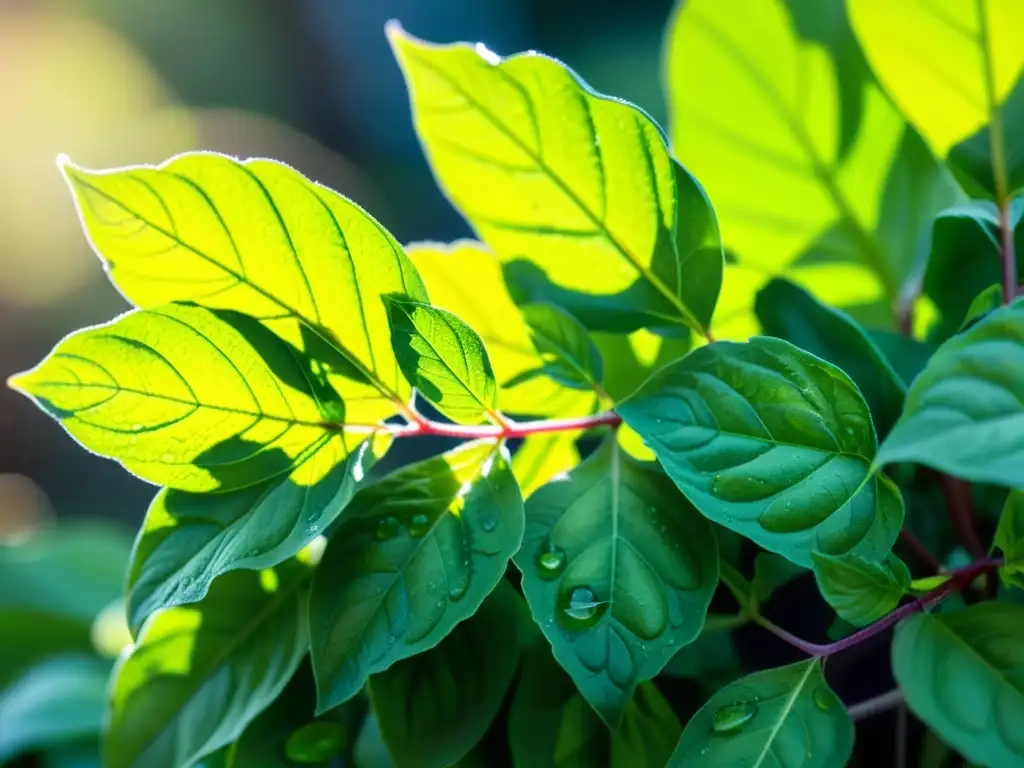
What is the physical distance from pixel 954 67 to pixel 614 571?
0.22m

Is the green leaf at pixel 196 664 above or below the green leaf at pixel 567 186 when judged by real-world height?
below

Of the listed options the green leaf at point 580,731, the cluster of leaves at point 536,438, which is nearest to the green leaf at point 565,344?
the cluster of leaves at point 536,438

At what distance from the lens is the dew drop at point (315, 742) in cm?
32

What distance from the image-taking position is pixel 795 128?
41 centimetres

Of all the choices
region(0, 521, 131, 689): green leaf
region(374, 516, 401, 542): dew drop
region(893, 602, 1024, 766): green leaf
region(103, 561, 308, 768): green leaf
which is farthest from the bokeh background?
region(893, 602, 1024, 766): green leaf

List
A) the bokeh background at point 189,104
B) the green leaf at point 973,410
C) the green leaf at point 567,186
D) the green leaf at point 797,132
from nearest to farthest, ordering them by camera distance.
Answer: the green leaf at point 973,410 < the green leaf at point 567,186 < the green leaf at point 797,132 < the bokeh background at point 189,104

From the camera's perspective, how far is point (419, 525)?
0.28m

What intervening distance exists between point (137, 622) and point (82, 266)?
183 cm

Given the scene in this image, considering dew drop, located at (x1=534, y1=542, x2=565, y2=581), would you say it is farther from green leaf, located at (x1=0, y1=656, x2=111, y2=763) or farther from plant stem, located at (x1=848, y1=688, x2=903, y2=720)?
green leaf, located at (x1=0, y1=656, x2=111, y2=763)

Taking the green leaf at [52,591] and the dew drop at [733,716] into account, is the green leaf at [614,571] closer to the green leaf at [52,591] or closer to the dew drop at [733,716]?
the dew drop at [733,716]

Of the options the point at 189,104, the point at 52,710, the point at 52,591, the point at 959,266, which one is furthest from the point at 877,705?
the point at 189,104

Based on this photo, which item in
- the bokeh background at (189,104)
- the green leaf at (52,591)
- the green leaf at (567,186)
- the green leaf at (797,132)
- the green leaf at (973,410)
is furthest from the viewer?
the bokeh background at (189,104)

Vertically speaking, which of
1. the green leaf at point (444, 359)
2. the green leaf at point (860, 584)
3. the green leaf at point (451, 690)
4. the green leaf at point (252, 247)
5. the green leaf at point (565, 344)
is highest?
the green leaf at point (252, 247)

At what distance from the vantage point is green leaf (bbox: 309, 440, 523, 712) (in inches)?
9.9
